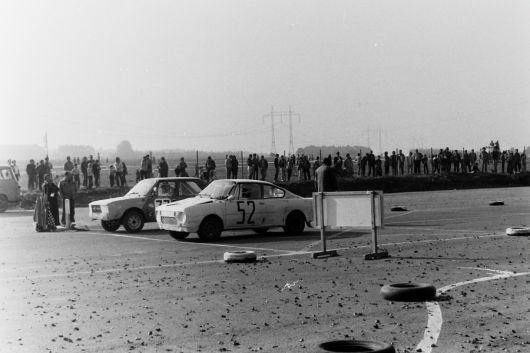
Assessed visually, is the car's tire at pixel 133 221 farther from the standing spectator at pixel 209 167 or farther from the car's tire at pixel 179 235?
the standing spectator at pixel 209 167

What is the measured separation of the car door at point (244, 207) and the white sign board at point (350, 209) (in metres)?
3.93

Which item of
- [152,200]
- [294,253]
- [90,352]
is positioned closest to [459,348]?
[90,352]

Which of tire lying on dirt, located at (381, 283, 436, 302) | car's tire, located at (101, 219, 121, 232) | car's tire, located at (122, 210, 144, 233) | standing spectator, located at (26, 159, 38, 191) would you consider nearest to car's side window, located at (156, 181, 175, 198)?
car's tire, located at (122, 210, 144, 233)

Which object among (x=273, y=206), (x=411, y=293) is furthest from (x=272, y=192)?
(x=411, y=293)

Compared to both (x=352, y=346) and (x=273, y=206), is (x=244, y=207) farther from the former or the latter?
(x=352, y=346)

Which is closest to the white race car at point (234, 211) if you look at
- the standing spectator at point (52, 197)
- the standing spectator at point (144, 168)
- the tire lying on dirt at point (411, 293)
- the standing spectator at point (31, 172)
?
the standing spectator at point (52, 197)

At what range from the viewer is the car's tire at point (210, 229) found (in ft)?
56.8

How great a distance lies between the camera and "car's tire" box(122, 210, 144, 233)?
20438 mm

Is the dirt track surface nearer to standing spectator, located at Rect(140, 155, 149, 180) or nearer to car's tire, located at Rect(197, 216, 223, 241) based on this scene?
car's tire, located at Rect(197, 216, 223, 241)

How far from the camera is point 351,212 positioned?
13.8m

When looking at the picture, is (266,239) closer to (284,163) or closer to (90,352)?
(90,352)

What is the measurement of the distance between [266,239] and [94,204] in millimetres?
5633

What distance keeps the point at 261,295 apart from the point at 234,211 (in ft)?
25.9

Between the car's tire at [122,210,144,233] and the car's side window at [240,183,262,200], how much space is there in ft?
12.4
